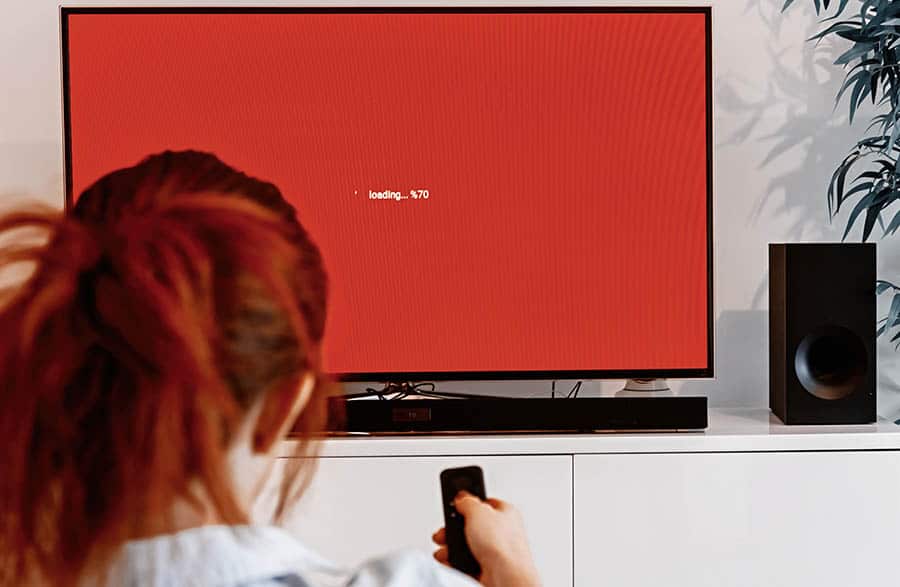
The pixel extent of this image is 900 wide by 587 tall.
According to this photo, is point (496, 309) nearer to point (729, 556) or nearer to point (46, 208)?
point (729, 556)

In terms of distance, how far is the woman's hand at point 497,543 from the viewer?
3.84 ft

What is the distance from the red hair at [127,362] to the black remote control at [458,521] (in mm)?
416

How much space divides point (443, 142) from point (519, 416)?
628 mm

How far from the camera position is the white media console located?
267 centimetres

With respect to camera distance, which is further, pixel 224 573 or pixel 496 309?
pixel 496 309

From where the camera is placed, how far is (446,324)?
284 cm

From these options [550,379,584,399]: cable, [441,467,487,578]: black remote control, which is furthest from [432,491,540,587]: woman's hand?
[550,379,584,399]: cable

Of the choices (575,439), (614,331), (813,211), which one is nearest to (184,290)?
(575,439)

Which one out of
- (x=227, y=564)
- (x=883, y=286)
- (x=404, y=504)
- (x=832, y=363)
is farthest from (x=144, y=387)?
(x=883, y=286)

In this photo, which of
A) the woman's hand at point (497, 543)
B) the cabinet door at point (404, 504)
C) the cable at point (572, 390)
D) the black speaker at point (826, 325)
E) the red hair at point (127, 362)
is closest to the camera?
the red hair at point (127, 362)

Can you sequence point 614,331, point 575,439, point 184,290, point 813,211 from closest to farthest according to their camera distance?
1. point 184,290
2. point 575,439
3. point 614,331
4. point 813,211

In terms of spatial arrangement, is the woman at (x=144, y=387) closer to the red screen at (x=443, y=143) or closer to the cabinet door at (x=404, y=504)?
the cabinet door at (x=404, y=504)

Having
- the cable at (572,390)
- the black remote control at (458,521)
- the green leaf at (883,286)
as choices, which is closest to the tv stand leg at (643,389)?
the cable at (572,390)

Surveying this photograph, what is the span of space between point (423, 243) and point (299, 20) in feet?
1.85
